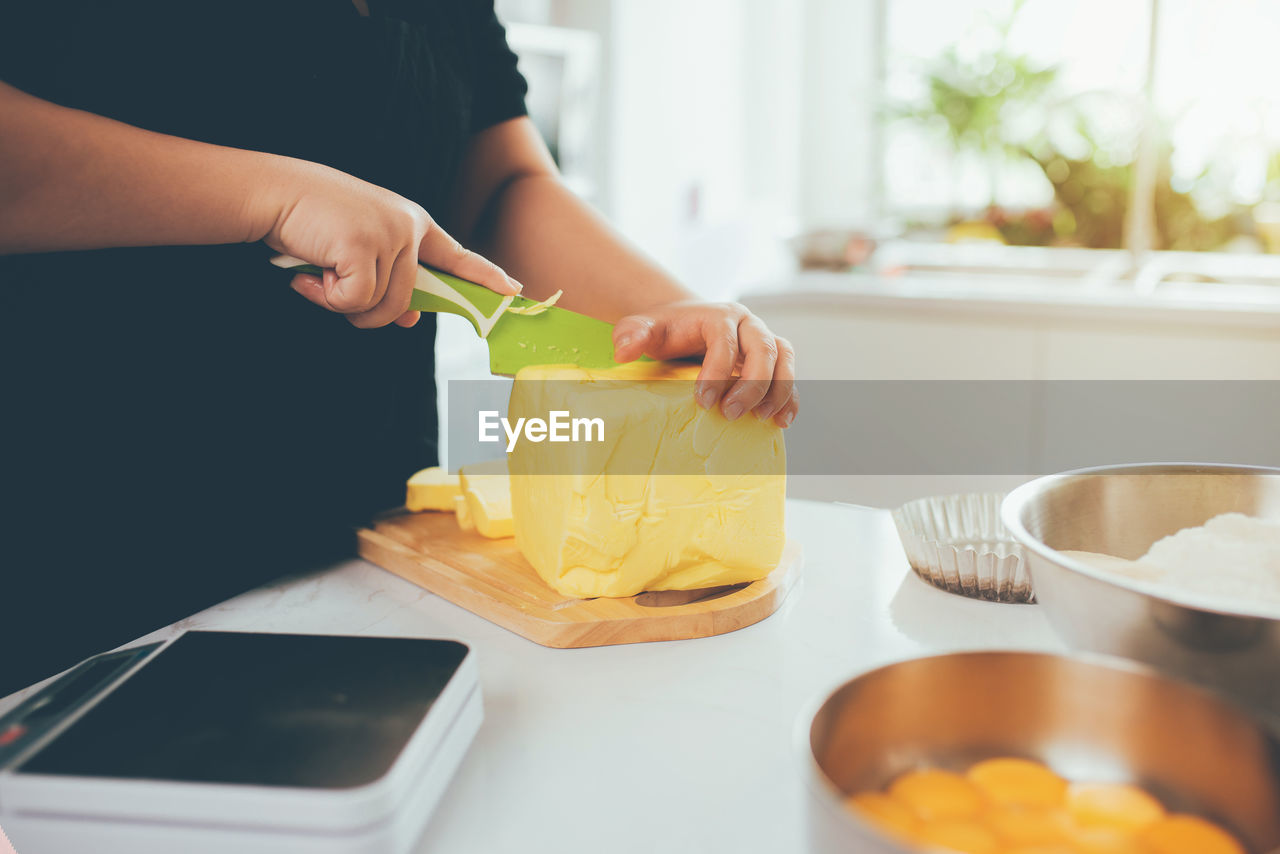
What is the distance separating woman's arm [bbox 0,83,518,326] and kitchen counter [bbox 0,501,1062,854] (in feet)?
0.88

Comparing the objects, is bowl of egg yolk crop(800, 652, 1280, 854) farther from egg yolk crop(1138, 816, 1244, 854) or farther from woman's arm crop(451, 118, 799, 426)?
woman's arm crop(451, 118, 799, 426)

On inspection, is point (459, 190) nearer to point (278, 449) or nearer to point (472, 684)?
point (278, 449)

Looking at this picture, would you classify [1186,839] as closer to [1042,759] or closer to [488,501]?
[1042,759]

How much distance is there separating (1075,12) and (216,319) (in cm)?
429

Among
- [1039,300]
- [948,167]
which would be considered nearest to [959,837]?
[1039,300]

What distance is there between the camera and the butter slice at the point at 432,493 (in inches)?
38.1

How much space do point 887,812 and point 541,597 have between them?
1.36ft

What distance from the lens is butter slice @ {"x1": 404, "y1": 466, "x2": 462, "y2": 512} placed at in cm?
97

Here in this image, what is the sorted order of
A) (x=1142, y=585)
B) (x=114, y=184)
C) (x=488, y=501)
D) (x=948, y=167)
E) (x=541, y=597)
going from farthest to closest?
(x=948, y=167) < (x=488, y=501) < (x=541, y=597) < (x=114, y=184) < (x=1142, y=585)

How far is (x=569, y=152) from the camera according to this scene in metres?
2.58

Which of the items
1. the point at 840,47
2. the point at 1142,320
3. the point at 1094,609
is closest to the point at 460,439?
the point at 1142,320

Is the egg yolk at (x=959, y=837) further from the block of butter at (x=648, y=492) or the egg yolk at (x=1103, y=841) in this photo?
the block of butter at (x=648, y=492)

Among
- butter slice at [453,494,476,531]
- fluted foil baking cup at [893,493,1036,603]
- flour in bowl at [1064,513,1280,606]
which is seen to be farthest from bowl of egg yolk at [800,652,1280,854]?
butter slice at [453,494,476,531]

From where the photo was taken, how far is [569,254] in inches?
41.6
